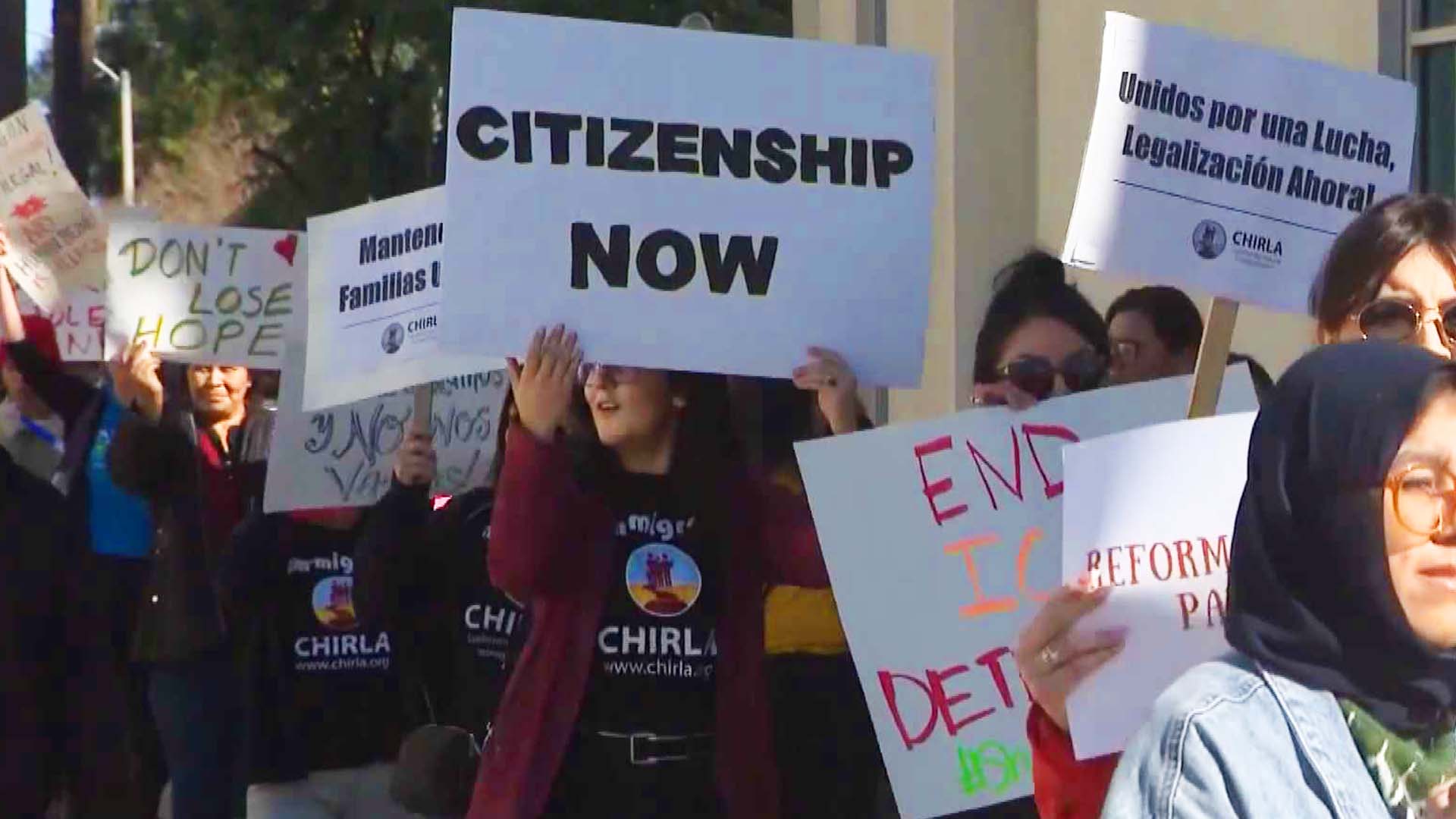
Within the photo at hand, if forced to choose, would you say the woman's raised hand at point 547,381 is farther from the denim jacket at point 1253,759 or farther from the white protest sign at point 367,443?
the denim jacket at point 1253,759

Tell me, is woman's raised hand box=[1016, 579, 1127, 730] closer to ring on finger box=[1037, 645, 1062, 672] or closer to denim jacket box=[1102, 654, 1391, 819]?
ring on finger box=[1037, 645, 1062, 672]

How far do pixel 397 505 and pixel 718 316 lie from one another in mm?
1539

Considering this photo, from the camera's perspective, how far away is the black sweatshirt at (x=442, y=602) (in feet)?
16.4

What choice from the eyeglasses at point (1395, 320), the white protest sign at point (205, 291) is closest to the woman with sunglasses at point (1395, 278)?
the eyeglasses at point (1395, 320)

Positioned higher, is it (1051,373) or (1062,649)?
(1051,373)

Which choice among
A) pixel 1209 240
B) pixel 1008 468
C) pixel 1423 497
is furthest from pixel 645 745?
pixel 1423 497

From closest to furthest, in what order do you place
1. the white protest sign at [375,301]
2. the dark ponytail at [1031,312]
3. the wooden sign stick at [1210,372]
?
the wooden sign stick at [1210,372] → the dark ponytail at [1031,312] → the white protest sign at [375,301]

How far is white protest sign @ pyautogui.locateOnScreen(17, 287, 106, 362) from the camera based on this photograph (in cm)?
827

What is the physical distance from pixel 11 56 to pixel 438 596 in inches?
311

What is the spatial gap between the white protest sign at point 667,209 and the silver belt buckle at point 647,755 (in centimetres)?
62

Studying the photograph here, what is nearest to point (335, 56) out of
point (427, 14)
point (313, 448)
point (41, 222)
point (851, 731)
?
point (427, 14)

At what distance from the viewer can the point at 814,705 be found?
16.1ft

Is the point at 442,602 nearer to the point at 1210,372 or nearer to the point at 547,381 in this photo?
the point at 547,381

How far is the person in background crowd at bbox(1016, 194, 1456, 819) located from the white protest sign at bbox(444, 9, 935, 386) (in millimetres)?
1160
